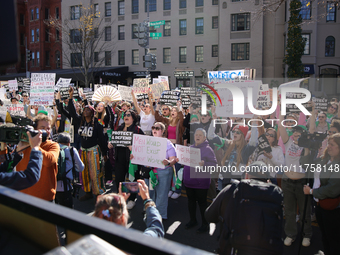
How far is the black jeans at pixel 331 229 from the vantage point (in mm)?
3717

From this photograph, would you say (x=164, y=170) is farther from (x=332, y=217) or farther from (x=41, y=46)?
(x=41, y=46)

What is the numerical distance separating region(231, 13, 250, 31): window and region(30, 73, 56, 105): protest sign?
26.0 metres

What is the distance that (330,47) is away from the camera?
30.8 m

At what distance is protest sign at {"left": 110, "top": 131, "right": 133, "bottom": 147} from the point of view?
5902mm

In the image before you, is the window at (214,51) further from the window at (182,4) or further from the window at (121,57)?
the window at (121,57)

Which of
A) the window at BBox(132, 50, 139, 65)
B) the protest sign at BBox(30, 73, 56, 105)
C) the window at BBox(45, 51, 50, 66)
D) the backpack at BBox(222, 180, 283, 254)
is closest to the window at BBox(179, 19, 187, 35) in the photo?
the window at BBox(132, 50, 139, 65)

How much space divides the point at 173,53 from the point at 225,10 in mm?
7476

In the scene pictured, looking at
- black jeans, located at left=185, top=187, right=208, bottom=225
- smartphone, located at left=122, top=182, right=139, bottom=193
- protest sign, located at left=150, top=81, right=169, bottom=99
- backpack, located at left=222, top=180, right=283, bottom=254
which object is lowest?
black jeans, located at left=185, top=187, right=208, bottom=225

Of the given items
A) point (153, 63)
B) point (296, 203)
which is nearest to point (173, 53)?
point (153, 63)

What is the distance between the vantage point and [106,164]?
22.7ft

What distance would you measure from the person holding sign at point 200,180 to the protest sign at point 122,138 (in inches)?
54.4

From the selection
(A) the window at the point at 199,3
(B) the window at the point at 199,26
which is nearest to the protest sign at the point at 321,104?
(B) the window at the point at 199,26

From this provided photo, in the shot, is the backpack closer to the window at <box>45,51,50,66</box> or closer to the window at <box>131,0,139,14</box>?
the window at <box>131,0,139,14</box>

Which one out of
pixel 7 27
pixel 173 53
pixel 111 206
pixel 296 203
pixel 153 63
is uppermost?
pixel 173 53
